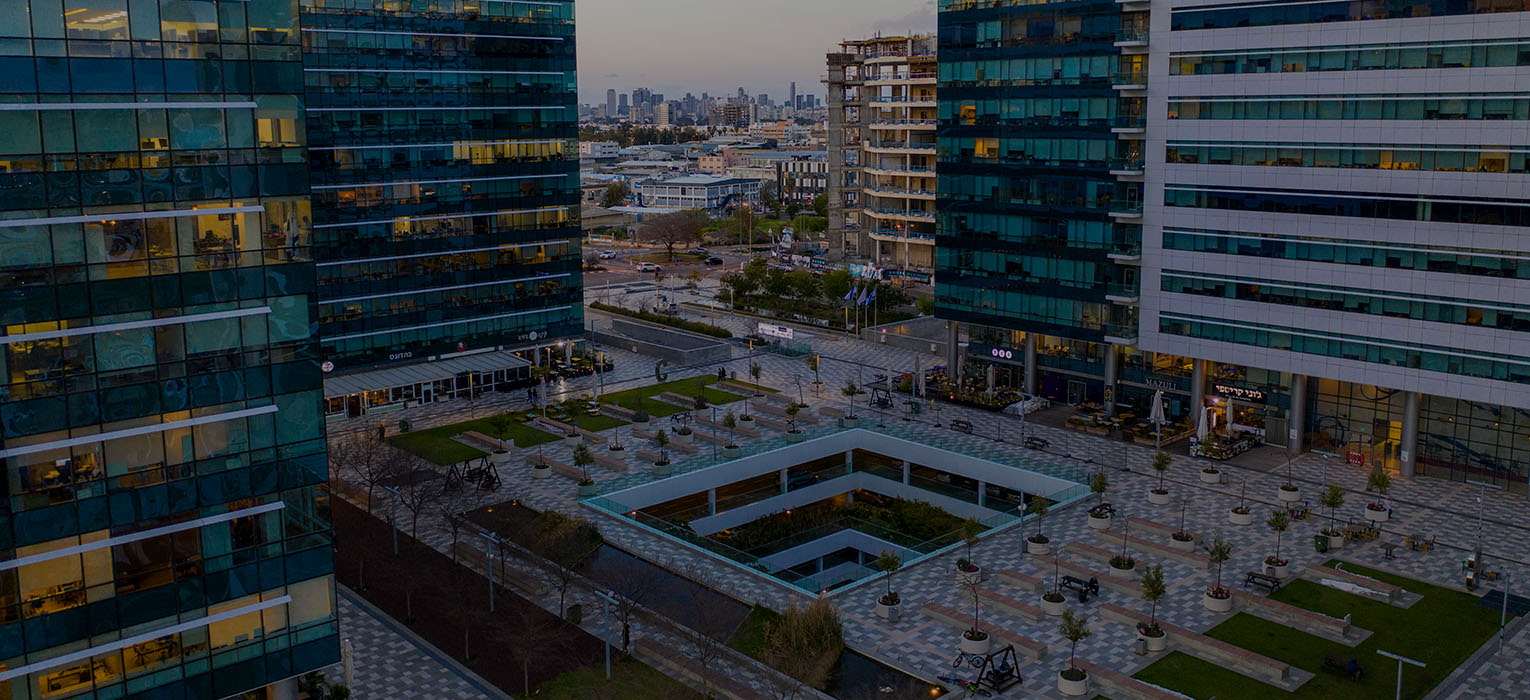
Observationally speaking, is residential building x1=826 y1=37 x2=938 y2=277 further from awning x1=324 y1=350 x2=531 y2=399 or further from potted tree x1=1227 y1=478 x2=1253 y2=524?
potted tree x1=1227 y1=478 x2=1253 y2=524

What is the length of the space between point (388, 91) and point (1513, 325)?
65.3 meters

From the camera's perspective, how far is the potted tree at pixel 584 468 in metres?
59.8

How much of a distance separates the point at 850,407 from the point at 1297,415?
2650cm

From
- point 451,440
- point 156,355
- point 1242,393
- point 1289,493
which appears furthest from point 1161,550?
point 451,440

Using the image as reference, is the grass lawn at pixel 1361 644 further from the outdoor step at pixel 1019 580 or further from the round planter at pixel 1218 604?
the outdoor step at pixel 1019 580

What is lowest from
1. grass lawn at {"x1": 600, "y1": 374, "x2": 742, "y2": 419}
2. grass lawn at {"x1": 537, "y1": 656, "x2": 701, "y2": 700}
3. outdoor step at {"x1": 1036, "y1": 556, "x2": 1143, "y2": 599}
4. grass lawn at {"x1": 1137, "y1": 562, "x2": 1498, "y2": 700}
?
grass lawn at {"x1": 537, "y1": 656, "x2": 701, "y2": 700}

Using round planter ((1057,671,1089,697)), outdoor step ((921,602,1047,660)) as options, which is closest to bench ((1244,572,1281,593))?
outdoor step ((921,602,1047,660))

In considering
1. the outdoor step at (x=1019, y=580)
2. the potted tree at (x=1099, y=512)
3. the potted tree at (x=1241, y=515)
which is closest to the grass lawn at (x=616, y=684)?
the outdoor step at (x=1019, y=580)

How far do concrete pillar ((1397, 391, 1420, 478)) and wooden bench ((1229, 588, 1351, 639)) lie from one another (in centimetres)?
2060

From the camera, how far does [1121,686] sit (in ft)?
A: 129

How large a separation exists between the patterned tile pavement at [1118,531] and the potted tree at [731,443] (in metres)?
6.37

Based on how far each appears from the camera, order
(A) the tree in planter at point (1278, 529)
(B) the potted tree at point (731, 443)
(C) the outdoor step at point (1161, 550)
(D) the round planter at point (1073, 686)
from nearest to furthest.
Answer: (D) the round planter at point (1073, 686) → (A) the tree in planter at point (1278, 529) → (C) the outdoor step at point (1161, 550) → (B) the potted tree at point (731, 443)

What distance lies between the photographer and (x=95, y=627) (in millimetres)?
31125

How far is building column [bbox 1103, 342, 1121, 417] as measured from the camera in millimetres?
73438
